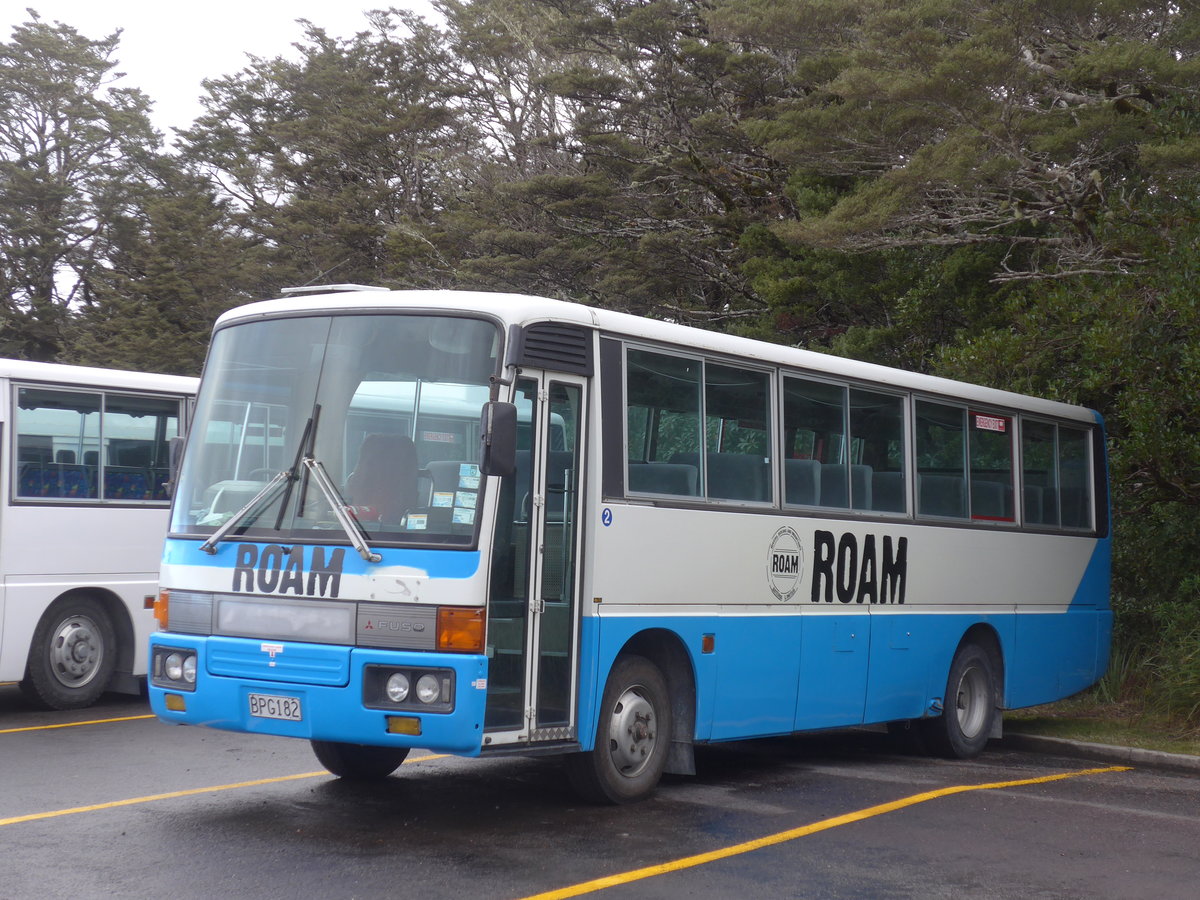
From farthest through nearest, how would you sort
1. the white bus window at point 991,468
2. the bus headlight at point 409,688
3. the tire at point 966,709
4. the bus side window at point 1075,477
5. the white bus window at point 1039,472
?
1. the bus side window at point 1075,477
2. the white bus window at point 1039,472
3. the white bus window at point 991,468
4. the tire at point 966,709
5. the bus headlight at point 409,688

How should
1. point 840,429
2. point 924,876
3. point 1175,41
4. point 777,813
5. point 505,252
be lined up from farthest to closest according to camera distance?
point 505,252
point 1175,41
point 840,429
point 777,813
point 924,876

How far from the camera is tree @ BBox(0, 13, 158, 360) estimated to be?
45906mm

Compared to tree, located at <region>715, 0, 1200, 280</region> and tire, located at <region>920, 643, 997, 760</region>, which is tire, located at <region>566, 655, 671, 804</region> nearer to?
tire, located at <region>920, 643, 997, 760</region>

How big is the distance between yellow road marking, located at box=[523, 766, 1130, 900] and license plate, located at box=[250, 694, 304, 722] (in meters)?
1.80

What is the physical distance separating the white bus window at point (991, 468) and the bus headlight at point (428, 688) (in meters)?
6.13

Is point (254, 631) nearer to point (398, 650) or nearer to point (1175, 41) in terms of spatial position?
point (398, 650)

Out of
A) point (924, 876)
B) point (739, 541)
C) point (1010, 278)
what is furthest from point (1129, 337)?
point (924, 876)

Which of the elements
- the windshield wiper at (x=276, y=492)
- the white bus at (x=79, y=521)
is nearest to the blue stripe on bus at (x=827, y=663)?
the windshield wiper at (x=276, y=492)

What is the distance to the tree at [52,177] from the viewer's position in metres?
45.9

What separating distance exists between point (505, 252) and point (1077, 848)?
26209 mm

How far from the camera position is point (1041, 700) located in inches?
500

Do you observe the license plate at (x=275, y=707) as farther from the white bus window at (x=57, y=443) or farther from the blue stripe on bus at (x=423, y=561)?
the white bus window at (x=57, y=443)

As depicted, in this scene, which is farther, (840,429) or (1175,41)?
(1175,41)

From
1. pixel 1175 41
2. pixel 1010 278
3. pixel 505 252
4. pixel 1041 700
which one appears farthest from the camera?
pixel 505 252
